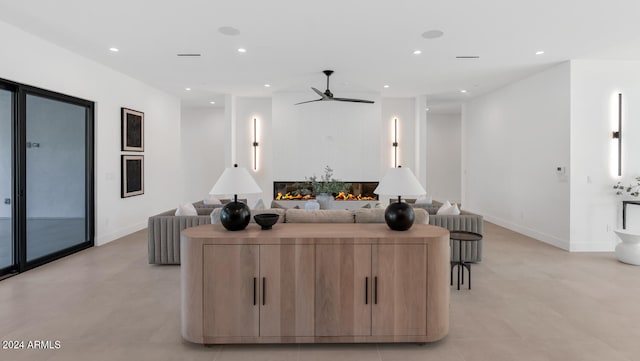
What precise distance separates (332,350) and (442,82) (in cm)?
617

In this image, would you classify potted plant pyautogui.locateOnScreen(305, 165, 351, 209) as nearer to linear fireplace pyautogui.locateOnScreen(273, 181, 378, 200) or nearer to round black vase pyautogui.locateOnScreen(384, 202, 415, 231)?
linear fireplace pyautogui.locateOnScreen(273, 181, 378, 200)

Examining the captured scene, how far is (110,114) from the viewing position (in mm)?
6457

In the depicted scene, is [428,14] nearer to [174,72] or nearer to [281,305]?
[281,305]

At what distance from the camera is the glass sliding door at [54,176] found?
15.8ft

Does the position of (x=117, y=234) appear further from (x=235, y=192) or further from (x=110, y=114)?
(x=235, y=192)

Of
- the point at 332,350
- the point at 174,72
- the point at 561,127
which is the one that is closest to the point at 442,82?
the point at 561,127

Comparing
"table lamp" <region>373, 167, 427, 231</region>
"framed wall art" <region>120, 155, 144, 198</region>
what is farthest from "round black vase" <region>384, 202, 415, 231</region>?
"framed wall art" <region>120, 155, 144, 198</region>

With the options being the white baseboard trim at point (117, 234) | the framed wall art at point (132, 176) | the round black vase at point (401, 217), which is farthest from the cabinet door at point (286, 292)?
the framed wall art at point (132, 176)

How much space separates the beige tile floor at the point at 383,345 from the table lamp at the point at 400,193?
2.98 feet

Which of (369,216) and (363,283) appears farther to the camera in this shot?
(369,216)

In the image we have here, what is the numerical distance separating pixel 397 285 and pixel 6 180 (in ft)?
15.6

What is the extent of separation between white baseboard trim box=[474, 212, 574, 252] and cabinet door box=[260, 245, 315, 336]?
501 centimetres

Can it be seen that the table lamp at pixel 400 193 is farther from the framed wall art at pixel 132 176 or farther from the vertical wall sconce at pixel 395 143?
the vertical wall sconce at pixel 395 143

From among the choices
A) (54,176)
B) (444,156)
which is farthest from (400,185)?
(444,156)
